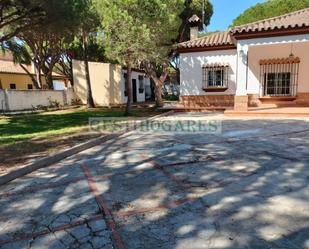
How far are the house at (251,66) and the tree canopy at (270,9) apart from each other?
7572mm

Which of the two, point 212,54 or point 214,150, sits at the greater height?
point 212,54

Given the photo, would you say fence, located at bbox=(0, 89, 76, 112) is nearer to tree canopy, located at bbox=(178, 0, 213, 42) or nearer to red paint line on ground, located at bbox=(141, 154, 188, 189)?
tree canopy, located at bbox=(178, 0, 213, 42)

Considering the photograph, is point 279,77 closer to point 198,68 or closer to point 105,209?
point 198,68

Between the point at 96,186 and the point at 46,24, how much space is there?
9.11m

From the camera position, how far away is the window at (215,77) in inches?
590

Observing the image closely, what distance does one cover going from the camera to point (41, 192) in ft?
12.5

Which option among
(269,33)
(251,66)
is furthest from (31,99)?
(269,33)

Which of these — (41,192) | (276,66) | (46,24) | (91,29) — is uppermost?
(91,29)

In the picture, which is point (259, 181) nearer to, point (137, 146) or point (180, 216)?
point (180, 216)

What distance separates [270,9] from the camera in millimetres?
21641

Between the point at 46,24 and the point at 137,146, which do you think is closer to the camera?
the point at 137,146

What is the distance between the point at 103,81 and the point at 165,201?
18.7 metres

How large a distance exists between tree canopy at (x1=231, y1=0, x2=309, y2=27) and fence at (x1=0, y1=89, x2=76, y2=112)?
16.4 meters

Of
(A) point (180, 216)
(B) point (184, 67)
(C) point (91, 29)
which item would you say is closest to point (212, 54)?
(B) point (184, 67)
